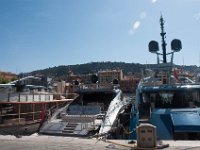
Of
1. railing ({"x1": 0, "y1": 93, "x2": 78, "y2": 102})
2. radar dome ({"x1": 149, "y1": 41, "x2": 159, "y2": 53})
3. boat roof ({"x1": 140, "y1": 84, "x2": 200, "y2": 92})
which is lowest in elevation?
railing ({"x1": 0, "y1": 93, "x2": 78, "y2": 102})

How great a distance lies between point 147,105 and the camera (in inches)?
591

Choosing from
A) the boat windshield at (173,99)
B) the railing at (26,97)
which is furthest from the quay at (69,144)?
the railing at (26,97)

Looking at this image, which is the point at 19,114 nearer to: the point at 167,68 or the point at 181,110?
the point at 167,68

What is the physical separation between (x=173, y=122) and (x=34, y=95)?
53.2 feet

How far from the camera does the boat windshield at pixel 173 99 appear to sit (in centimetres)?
1473

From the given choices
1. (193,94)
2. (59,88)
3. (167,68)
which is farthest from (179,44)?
(59,88)

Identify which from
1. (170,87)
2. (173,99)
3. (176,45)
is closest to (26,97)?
(176,45)

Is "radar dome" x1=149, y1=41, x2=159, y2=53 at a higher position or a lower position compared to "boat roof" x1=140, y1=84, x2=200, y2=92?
higher

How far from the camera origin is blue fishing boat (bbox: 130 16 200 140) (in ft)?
39.5

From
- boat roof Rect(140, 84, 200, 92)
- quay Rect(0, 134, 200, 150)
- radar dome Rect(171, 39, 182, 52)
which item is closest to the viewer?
quay Rect(0, 134, 200, 150)

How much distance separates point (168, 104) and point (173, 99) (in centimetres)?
33

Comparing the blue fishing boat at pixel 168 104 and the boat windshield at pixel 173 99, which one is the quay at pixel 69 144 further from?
the boat windshield at pixel 173 99

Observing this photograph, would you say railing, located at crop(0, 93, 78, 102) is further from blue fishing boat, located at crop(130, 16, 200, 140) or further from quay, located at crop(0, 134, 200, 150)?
quay, located at crop(0, 134, 200, 150)

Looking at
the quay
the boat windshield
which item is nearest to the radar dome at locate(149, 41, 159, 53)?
the boat windshield
